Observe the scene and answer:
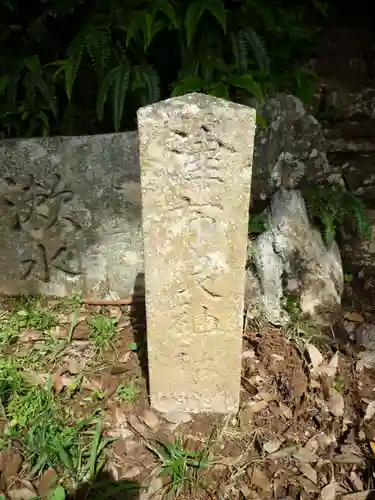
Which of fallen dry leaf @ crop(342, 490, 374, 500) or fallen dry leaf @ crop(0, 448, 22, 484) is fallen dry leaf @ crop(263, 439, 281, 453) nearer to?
fallen dry leaf @ crop(342, 490, 374, 500)

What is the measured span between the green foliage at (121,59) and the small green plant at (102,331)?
121 centimetres

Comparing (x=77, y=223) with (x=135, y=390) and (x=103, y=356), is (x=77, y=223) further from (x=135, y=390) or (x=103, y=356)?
(x=135, y=390)

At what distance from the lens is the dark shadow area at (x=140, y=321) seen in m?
3.24

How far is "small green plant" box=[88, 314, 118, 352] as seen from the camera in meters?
3.35

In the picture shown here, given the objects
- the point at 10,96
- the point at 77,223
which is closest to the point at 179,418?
the point at 77,223

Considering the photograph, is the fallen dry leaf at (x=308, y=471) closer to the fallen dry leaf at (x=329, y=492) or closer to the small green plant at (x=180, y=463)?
the fallen dry leaf at (x=329, y=492)

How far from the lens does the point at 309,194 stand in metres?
3.87

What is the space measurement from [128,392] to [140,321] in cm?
59

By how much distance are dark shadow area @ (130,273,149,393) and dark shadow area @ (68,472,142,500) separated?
0.62m

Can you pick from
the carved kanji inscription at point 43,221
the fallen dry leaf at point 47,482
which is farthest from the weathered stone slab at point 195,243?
the carved kanji inscription at point 43,221

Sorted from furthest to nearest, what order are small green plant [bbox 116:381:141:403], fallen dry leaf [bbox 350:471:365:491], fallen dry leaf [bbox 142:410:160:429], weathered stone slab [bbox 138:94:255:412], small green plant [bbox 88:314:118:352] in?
1. small green plant [bbox 88:314:118:352]
2. small green plant [bbox 116:381:141:403]
3. fallen dry leaf [bbox 142:410:160:429]
4. fallen dry leaf [bbox 350:471:365:491]
5. weathered stone slab [bbox 138:94:255:412]

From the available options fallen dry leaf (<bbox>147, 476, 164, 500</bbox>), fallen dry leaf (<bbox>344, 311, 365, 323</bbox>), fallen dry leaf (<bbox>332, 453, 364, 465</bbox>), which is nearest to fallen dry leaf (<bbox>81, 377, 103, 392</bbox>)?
fallen dry leaf (<bbox>147, 476, 164, 500</bbox>)

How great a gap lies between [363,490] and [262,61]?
2736 mm

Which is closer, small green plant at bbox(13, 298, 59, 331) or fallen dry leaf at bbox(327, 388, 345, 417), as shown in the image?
fallen dry leaf at bbox(327, 388, 345, 417)
